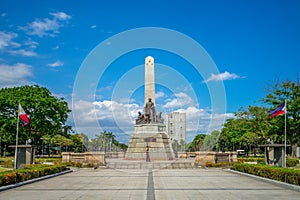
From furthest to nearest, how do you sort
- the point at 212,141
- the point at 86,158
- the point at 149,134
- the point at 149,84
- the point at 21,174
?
the point at 212,141 → the point at 149,84 → the point at 149,134 → the point at 86,158 → the point at 21,174

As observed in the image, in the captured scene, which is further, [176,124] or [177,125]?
[177,125]

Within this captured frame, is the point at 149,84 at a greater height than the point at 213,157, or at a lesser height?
greater

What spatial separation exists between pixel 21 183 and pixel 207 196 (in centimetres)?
853

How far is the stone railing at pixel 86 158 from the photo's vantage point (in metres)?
29.6

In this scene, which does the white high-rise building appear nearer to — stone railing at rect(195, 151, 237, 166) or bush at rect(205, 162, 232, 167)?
stone railing at rect(195, 151, 237, 166)

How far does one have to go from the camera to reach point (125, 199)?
11500 millimetres

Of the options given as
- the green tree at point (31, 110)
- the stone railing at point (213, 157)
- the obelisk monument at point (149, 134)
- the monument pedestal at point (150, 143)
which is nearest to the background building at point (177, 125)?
the obelisk monument at point (149, 134)

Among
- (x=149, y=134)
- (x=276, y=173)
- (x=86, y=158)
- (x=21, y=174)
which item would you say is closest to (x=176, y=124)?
(x=149, y=134)

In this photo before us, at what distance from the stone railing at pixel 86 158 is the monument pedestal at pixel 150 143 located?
8.35 metres

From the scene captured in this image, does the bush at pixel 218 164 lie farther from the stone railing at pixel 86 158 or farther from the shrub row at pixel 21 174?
the shrub row at pixel 21 174

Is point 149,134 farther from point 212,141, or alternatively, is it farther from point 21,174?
point 212,141

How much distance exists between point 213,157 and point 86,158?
1161 cm

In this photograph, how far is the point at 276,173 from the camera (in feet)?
54.6

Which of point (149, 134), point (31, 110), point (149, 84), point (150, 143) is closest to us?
point (31, 110)
